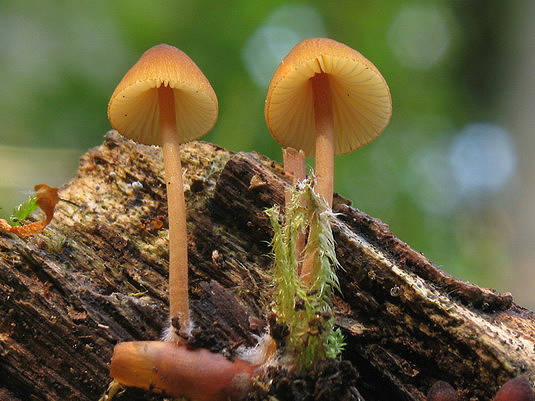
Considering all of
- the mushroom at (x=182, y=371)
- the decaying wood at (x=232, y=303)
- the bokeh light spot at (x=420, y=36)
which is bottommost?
the mushroom at (x=182, y=371)

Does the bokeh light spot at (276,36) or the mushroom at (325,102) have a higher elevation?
the bokeh light spot at (276,36)

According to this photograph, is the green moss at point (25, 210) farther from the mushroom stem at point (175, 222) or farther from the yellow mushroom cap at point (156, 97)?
the mushroom stem at point (175, 222)

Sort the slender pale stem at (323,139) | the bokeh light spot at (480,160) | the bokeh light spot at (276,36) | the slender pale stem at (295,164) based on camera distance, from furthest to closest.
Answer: the bokeh light spot at (480,160), the bokeh light spot at (276,36), the slender pale stem at (295,164), the slender pale stem at (323,139)

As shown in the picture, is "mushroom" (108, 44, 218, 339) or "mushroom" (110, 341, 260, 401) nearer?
"mushroom" (110, 341, 260, 401)

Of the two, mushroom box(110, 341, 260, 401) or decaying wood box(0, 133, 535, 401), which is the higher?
decaying wood box(0, 133, 535, 401)

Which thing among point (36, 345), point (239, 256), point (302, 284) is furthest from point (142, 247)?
point (302, 284)

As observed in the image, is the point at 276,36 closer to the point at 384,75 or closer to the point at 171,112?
the point at 384,75

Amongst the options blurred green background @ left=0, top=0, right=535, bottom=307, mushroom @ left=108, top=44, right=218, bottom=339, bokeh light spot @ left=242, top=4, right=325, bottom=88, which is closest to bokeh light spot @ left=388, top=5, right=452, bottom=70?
blurred green background @ left=0, top=0, right=535, bottom=307

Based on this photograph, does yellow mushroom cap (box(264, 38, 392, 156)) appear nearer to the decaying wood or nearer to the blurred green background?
the decaying wood

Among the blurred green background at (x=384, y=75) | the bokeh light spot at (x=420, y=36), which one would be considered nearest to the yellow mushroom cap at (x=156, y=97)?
the blurred green background at (x=384, y=75)
